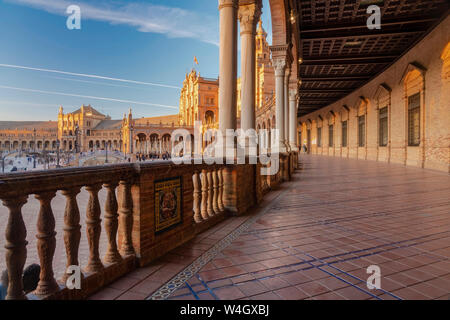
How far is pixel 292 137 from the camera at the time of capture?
1844 cm

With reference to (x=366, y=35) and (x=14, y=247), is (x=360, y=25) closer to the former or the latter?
(x=366, y=35)

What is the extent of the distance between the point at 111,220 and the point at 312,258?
2190 mm

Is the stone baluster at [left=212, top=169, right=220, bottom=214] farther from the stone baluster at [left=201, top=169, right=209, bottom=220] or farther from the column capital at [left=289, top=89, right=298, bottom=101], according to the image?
the column capital at [left=289, top=89, right=298, bottom=101]

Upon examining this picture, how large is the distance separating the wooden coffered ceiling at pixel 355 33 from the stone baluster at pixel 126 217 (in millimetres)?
11169

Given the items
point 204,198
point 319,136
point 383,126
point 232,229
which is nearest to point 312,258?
point 232,229

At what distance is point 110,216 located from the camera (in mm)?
2656

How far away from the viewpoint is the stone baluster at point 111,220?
2.63m

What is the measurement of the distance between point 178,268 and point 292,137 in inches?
647

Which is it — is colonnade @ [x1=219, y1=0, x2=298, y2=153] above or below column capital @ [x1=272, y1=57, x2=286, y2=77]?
below

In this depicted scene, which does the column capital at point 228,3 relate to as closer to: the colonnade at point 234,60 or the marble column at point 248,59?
the colonnade at point 234,60

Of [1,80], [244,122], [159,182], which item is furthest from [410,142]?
[1,80]

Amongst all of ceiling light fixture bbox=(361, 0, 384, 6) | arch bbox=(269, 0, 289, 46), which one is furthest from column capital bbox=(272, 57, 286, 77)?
ceiling light fixture bbox=(361, 0, 384, 6)

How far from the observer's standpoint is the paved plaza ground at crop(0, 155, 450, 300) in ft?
8.13
